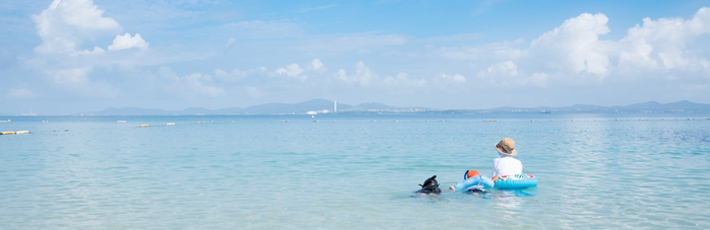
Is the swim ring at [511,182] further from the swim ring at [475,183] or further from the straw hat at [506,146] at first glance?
the straw hat at [506,146]

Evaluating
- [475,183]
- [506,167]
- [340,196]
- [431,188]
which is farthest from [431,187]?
[340,196]

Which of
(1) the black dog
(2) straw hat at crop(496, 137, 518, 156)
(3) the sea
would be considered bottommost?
(3) the sea

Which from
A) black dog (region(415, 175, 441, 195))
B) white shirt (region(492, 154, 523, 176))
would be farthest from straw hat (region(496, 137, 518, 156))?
black dog (region(415, 175, 441, 195))

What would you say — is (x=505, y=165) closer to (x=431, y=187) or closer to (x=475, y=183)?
(x=475, y=183)

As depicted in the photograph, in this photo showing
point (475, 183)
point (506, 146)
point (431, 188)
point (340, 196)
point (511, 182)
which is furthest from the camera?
point (340, 196)

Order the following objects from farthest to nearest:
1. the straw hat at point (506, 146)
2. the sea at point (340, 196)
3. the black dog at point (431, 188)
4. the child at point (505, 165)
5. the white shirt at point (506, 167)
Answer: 1. the white shirt at point (506, 167)
2. the child at point (505, 165)
3. the straw hat at point (506, 146)
4. the black dog at point (431, 188)
5. the sea at point (340, 196)

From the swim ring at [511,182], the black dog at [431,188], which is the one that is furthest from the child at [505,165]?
the black dog at [431,188]

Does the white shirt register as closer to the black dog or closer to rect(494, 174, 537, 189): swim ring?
rect(494, 174, 537, 189): swim ring

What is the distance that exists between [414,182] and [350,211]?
20.4ft

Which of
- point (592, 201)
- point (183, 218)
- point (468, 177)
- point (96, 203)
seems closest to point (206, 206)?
point (183, 218)

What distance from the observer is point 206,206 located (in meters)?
15.8

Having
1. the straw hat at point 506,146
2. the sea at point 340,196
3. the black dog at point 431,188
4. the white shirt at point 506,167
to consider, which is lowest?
the sea at point 340,196

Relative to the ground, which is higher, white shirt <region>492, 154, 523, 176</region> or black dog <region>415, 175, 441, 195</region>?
white shirt <region>492, 154, 523, 176</region>

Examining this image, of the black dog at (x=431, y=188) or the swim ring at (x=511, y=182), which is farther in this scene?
the swim ring at (x=511, y=182)
